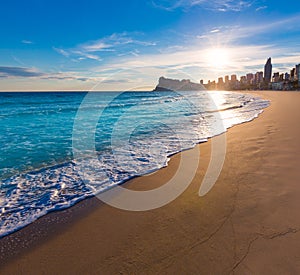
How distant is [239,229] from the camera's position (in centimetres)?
288

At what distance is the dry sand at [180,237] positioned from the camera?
2.34 meters

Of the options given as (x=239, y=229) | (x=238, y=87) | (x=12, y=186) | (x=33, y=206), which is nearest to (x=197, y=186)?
(x=239, y=229)

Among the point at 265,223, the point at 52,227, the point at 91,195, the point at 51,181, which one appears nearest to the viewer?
the point at 265,223

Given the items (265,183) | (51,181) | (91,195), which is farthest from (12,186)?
(265,183)

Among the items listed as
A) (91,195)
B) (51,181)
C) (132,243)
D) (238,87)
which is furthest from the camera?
(238,87)

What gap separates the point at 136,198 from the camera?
159 inches

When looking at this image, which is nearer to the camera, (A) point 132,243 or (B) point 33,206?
(A) point 132,243

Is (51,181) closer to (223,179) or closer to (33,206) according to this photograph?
(33,206)

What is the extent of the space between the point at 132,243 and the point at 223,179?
8.81 ft

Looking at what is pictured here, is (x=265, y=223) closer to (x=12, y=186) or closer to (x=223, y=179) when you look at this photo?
(x=223, y=179)

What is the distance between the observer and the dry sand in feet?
7.68

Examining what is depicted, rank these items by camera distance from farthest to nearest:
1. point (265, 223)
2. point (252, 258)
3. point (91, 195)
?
point (91, 195)
point (265, 223)
point (252, 258)

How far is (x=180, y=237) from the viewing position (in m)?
2.78

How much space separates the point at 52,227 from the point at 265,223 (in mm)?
3212
